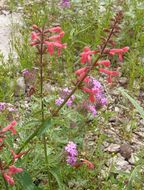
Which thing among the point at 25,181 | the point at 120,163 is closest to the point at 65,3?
the point at 120,163

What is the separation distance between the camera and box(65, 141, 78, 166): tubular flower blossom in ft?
9.33

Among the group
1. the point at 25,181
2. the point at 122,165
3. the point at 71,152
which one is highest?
the point at 25,181

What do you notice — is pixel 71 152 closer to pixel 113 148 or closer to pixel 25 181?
pixel 25 181

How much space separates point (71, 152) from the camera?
2.84m

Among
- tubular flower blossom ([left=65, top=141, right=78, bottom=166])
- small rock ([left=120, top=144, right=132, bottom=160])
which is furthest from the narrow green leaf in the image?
small rock ([left=120, top=144, right=132, bottom=160])

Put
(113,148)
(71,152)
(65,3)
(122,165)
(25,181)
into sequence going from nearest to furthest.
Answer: (25,181) → (71,152) → (122,165) → (113,148) → (65,3)

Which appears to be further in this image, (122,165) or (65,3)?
(65,3)

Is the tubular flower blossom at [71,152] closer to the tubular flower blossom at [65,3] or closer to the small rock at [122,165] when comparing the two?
the small rock at [122,165]

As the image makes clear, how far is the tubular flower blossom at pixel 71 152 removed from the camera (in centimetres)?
284

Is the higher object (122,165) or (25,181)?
(25,181)

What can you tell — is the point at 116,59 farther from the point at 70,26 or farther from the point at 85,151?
the point at 85,151

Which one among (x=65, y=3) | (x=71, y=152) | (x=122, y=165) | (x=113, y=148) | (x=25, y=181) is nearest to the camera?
Result: (x=25, y=181)

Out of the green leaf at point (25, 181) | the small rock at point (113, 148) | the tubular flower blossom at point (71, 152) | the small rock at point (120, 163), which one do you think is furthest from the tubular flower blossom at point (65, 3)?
Answer: the green leaf at point (25, 181)

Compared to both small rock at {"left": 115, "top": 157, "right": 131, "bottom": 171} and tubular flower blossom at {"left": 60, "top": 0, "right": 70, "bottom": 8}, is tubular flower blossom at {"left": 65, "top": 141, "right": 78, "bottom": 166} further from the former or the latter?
tubular flower blossom at {"left": 60, "top": 0, "right": 70, "bottom": 8}
